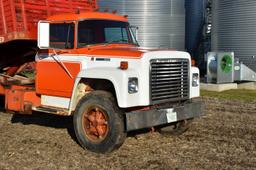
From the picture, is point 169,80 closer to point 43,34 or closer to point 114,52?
point 114,52

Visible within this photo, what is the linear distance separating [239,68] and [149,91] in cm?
1324

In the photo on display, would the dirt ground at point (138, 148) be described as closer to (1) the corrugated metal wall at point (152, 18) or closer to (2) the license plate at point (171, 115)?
(2) the license plate at point (171, 115)

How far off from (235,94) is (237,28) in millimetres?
5133

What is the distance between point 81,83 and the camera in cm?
847

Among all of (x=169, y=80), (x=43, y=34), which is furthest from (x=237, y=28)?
(x=43, y=34)

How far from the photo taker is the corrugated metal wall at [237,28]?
20492 mm

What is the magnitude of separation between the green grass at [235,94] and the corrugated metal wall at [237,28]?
2.90m

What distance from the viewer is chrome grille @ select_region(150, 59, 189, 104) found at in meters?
7.91

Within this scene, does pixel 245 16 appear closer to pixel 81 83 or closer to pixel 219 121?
pixel 219 121

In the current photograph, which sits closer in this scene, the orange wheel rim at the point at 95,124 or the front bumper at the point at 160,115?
the front bumper at the point at 160,115

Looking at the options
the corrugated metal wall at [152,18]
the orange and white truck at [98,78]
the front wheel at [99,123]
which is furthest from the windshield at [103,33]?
the corrugated metal wall at [152,18]

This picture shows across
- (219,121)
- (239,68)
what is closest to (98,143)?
(219,121)

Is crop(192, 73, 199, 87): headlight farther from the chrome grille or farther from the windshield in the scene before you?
the windshield

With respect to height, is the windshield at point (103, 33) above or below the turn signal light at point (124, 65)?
above
